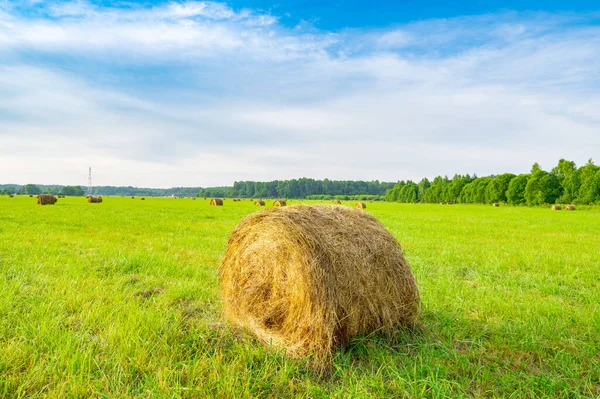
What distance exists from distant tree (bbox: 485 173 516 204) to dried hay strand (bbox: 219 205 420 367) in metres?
91.2

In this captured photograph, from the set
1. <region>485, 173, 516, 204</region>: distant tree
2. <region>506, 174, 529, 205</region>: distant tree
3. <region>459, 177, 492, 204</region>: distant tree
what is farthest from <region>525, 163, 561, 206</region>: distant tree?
<region>459, 177, 492, 204</region>: distant tree

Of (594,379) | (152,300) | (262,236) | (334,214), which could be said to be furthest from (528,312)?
(152,300)

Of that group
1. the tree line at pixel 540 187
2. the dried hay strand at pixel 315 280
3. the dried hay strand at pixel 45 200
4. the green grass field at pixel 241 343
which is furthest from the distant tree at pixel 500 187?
the dried hay strand at pixel 315 280

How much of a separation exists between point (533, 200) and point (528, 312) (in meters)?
77.9

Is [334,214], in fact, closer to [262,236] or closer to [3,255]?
[262,236]

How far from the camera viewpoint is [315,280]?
4465mm

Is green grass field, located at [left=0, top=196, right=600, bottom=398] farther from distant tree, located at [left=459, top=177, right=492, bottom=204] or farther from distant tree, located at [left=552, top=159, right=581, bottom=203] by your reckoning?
distant tree, located at [left=459, top=177, right=492, bottom=204]

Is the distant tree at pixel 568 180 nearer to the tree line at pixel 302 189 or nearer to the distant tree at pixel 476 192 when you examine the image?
the distant tree at pixel 476 192

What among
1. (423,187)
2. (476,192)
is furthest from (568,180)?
(423,187)

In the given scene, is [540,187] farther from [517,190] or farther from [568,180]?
[517,190]

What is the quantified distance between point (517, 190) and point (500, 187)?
7.12m

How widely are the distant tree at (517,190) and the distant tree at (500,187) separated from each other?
5217mm

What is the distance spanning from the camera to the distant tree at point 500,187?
85000 mm

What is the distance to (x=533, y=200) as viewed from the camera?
71.8 meters
